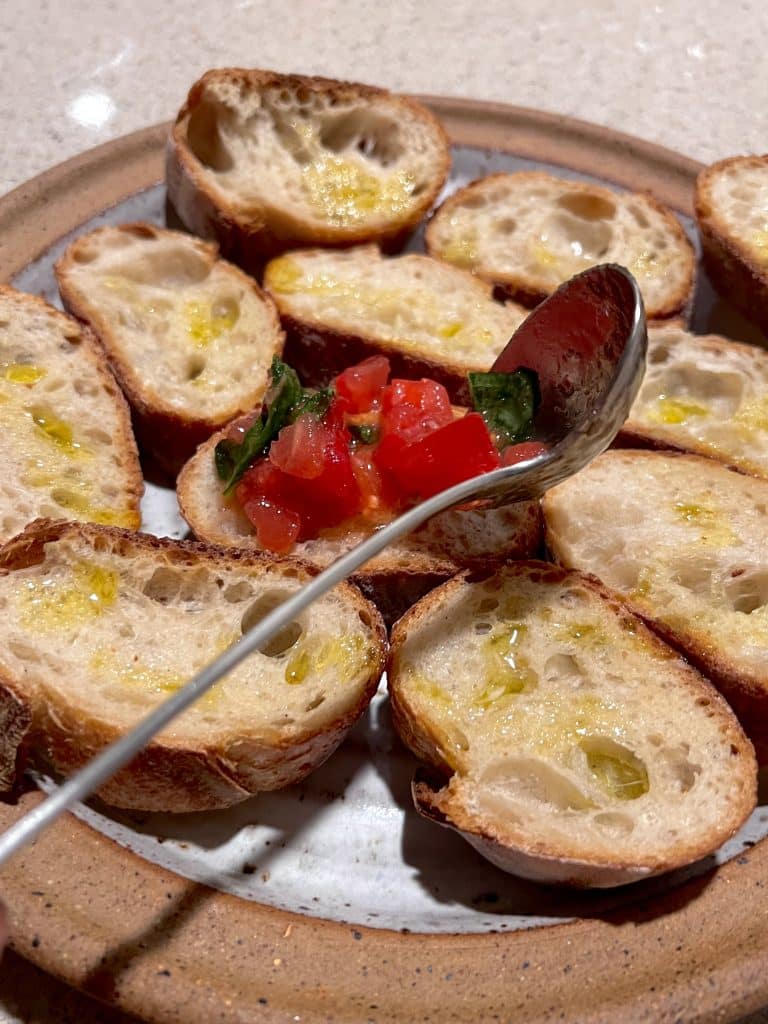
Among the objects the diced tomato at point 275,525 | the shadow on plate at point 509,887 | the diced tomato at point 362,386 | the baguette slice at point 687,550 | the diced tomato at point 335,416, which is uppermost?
the diced tomato at point 335,416

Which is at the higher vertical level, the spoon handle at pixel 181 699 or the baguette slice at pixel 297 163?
the baguette slice at pixel 297 163

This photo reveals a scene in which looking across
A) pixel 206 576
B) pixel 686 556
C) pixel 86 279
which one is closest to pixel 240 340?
pixel 86 279

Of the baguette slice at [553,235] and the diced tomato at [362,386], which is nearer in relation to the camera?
the diced tomato at [362,386]

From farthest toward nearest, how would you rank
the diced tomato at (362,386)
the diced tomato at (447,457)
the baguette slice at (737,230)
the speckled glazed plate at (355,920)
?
the baguette slice at (737,230) → the diced tomato at (362,386) → the diced tomato at (447,457) → the speckled glazed plate at (355,920)

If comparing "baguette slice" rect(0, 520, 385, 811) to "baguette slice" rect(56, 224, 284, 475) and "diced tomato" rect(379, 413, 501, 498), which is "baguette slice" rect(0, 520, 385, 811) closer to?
"diced tomato" rect(379, 413, 501, 498)

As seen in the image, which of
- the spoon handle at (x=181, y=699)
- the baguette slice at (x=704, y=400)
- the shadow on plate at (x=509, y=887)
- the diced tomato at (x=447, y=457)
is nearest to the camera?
the spoon handle at (x=181, y=699)

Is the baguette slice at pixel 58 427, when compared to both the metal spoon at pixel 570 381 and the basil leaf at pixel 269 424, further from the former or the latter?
the metal spoon at pixel 570 381

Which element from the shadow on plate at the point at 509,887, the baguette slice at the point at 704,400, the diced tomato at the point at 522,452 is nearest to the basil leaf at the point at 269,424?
the diced tomato at the point at 522,452
